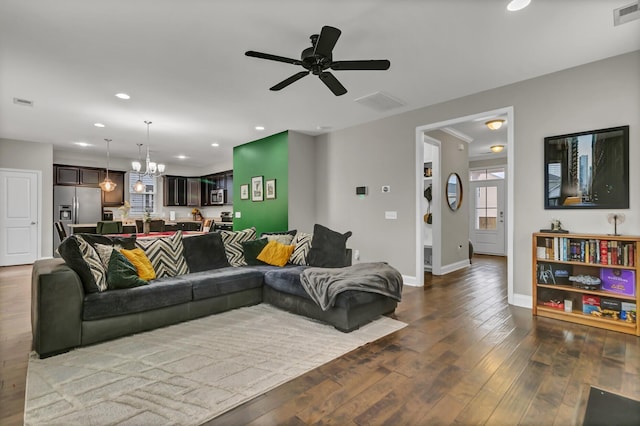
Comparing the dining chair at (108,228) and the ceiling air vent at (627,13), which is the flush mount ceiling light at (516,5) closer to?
the ceiling air vent at (627,13)

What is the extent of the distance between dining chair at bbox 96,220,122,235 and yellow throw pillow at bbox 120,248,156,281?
214 cm

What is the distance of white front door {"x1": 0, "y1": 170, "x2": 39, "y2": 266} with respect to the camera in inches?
256

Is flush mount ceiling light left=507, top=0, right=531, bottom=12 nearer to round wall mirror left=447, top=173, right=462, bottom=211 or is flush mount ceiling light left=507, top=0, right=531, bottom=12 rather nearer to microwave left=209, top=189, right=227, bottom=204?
round wall mirror left=447, top=173, right=462, bottom=211

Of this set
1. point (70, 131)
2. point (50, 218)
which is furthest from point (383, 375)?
point (50, 218)

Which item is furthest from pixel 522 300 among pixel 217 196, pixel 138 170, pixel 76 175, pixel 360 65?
pixel 76 175

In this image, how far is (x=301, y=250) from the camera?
4.24m

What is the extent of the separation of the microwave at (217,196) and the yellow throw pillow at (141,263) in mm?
6185

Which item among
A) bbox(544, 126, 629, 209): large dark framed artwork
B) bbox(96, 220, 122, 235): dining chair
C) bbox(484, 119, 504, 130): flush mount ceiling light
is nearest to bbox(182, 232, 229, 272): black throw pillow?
bbox(96, 220, 122, 235): dining chair

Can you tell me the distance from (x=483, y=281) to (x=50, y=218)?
934cm

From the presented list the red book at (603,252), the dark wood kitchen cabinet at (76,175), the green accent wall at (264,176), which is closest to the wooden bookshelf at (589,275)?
the red book at (603,252)

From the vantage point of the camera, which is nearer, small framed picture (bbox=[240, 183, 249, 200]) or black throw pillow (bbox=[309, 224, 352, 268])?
black throw pillow (bbox=[309, 224, 352, 268])

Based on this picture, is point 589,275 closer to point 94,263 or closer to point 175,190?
point 94,263

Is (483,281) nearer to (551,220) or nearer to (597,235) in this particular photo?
(551,220)

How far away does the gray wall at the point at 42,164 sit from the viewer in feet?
21.6
